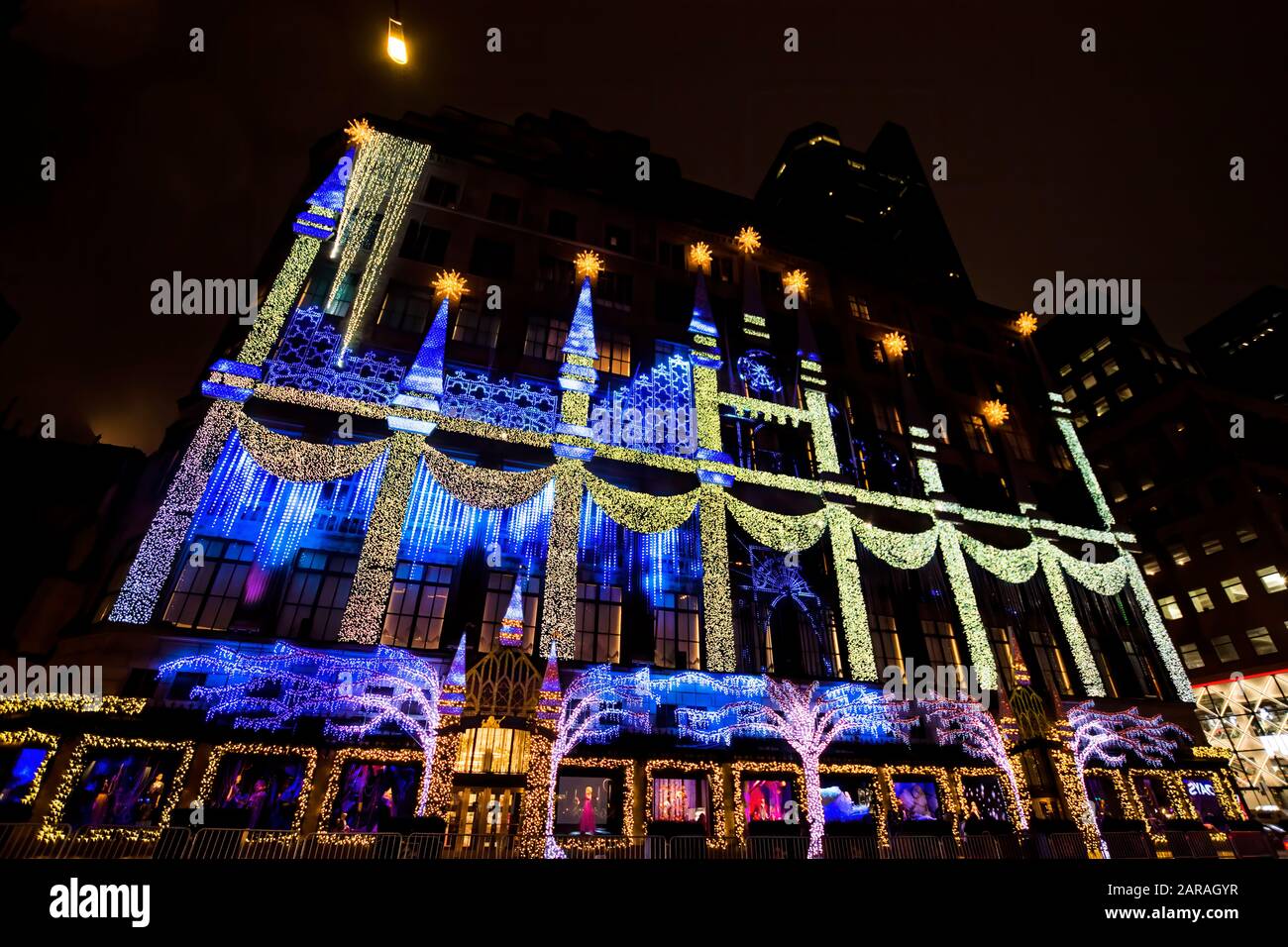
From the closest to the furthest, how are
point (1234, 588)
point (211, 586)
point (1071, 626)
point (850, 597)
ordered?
point (211, 586) < point (850, 597) < point (1071, 626) < point (1234, 588)

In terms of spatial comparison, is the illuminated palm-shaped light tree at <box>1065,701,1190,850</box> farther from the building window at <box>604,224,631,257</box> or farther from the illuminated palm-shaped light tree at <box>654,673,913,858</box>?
the building window at <box>604,224,631,257</box>

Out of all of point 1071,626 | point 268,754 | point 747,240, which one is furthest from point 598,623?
point 747,240

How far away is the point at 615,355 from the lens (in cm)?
2638

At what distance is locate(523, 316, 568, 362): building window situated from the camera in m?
25.1

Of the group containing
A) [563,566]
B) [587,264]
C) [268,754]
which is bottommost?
[268,754]

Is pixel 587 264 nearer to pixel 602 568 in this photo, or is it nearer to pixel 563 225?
pixel 563 225

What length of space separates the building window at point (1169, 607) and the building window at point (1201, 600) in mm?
1007

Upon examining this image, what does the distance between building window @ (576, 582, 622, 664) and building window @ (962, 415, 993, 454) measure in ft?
69.7

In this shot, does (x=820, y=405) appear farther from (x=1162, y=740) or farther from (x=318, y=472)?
(x=318, y=472)

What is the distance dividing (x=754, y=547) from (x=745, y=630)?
3472mm

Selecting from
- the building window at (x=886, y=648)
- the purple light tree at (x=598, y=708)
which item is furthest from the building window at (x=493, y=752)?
the building window at (x=886, y=648)

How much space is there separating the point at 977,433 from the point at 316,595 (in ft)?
102

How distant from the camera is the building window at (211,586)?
17.2m

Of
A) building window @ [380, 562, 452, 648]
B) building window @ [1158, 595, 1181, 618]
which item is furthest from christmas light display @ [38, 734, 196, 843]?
building window @ [1158, 595, 1181, 618]
